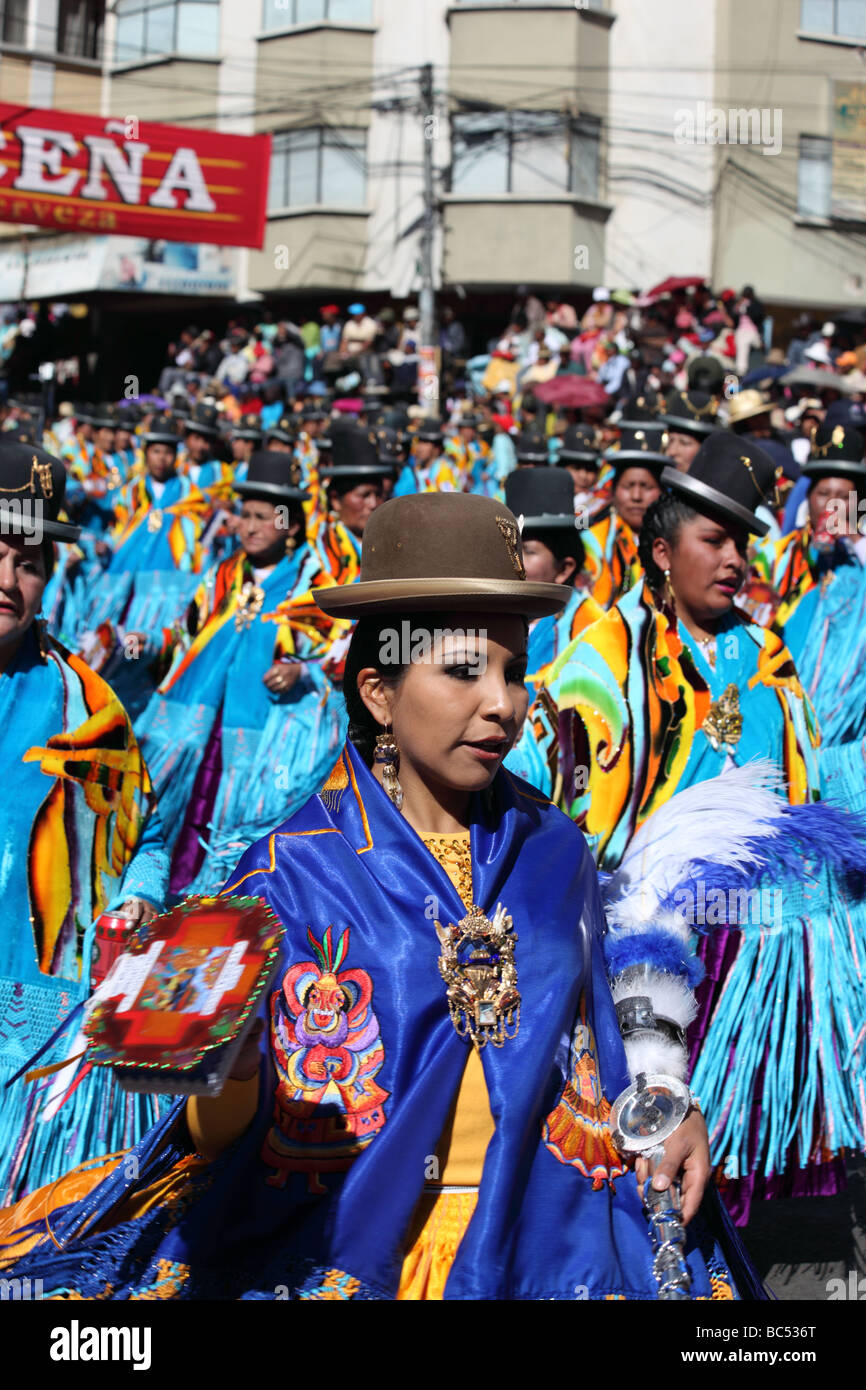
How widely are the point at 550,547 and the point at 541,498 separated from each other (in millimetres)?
519

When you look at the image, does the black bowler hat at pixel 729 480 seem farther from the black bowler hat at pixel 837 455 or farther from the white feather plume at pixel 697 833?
the black bowler hat at pixel 837 455

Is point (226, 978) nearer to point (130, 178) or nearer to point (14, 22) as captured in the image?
point (130, 178)

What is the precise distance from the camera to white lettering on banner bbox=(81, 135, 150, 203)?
27.1 metres

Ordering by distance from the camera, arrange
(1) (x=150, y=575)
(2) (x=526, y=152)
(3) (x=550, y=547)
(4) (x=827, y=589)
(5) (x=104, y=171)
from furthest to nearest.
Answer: (2) (x=526, y=152) → (5) (x=104, y=171) → (1) (x=150, y=575) → (4) (x=827, y=589) → (3) (x=550, y=547)

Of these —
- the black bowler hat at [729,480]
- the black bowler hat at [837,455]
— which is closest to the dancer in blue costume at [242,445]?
the black bowler hat at [837,455]

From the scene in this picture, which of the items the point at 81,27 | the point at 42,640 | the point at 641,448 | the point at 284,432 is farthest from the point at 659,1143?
the point at 81,27

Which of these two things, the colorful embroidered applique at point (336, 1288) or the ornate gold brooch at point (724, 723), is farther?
the ornate gold brooch at point (724, 723)

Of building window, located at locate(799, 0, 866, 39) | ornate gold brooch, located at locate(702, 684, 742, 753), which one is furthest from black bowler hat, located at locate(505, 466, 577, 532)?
building window, located at locate(799, 0, 866, 39)

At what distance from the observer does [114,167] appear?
27.2 metres

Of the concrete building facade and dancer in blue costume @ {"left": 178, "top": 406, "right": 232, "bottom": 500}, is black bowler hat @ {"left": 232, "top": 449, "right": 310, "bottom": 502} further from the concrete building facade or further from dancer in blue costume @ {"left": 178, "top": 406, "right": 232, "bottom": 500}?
the concrete building facade

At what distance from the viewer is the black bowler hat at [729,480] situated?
5.32m

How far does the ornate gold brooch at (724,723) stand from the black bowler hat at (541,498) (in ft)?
8.17

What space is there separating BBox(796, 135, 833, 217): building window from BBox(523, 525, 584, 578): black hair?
28081mm

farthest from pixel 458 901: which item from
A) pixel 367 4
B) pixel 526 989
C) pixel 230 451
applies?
pixel 367 4
